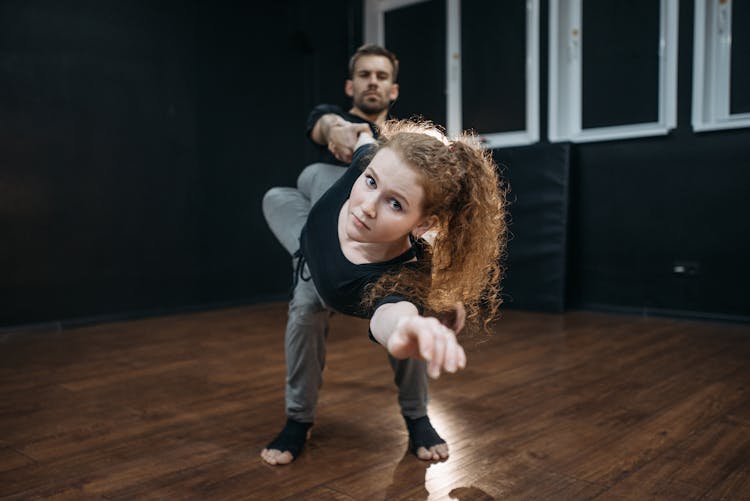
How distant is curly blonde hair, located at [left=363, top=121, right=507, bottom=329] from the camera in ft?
4.19

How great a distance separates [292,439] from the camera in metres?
1.69

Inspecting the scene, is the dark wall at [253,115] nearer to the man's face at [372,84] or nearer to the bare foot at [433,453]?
the man's face at [372,84]

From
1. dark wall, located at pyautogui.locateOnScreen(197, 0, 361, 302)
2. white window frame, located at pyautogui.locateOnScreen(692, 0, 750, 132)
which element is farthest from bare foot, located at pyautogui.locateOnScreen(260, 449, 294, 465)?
white window frame, located at pyautogui.locateOnScreen(692, 0, 750, 132)

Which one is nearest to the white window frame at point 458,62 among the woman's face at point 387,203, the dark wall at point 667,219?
the dark wall at point 667,219

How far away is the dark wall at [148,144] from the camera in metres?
3.47

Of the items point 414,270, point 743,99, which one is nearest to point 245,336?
point 414,270

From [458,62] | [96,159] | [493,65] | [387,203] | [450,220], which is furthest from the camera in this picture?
[458,62]

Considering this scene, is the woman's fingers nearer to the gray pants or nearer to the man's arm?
the gray pants

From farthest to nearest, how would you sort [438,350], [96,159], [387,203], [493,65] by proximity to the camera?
[493,65] → [96,159] → [387,203] → [438,350]

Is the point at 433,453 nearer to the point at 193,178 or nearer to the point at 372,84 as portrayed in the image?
the point at 372,84

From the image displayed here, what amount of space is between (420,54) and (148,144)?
2.16 meters

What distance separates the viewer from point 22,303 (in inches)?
136

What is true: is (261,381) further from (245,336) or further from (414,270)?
(414,270)

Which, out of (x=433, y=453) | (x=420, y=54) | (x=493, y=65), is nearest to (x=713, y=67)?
(x=493, y=65)
